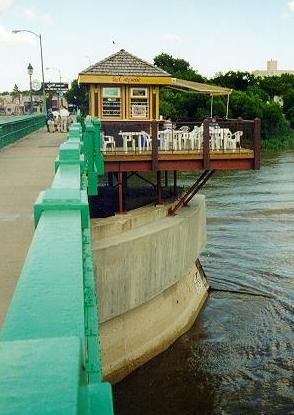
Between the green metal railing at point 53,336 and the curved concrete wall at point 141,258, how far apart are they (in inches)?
340

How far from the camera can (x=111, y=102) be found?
2042 cm

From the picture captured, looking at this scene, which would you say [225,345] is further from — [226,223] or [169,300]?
[226,223]

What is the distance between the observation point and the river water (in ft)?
40.7

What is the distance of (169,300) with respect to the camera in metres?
14.6

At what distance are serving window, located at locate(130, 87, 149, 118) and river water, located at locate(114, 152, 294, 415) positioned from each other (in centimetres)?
642

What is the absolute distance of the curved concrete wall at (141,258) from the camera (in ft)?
39.8

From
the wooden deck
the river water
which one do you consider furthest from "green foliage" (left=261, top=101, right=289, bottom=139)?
the wooden deck

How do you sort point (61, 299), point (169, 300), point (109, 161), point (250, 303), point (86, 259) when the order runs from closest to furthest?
point (61, 299) → point (86, 259) → point (169, 300) → point (109, 161) → point (250, 303)

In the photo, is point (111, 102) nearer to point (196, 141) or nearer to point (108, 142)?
point (108, 142)

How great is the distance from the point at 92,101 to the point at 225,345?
9.90 metres

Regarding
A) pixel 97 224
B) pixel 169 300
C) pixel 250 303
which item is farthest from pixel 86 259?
pixel 250 303

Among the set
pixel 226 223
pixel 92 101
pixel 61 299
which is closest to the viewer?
pixel 61 299

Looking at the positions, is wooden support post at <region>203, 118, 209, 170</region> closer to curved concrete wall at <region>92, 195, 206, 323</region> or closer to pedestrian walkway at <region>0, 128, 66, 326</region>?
curved concrete wall at <region>92, 195, 206, 323</region>

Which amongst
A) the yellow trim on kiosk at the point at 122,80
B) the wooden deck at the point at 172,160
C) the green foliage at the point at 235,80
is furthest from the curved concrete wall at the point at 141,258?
the green foliage at the point at 235,80
